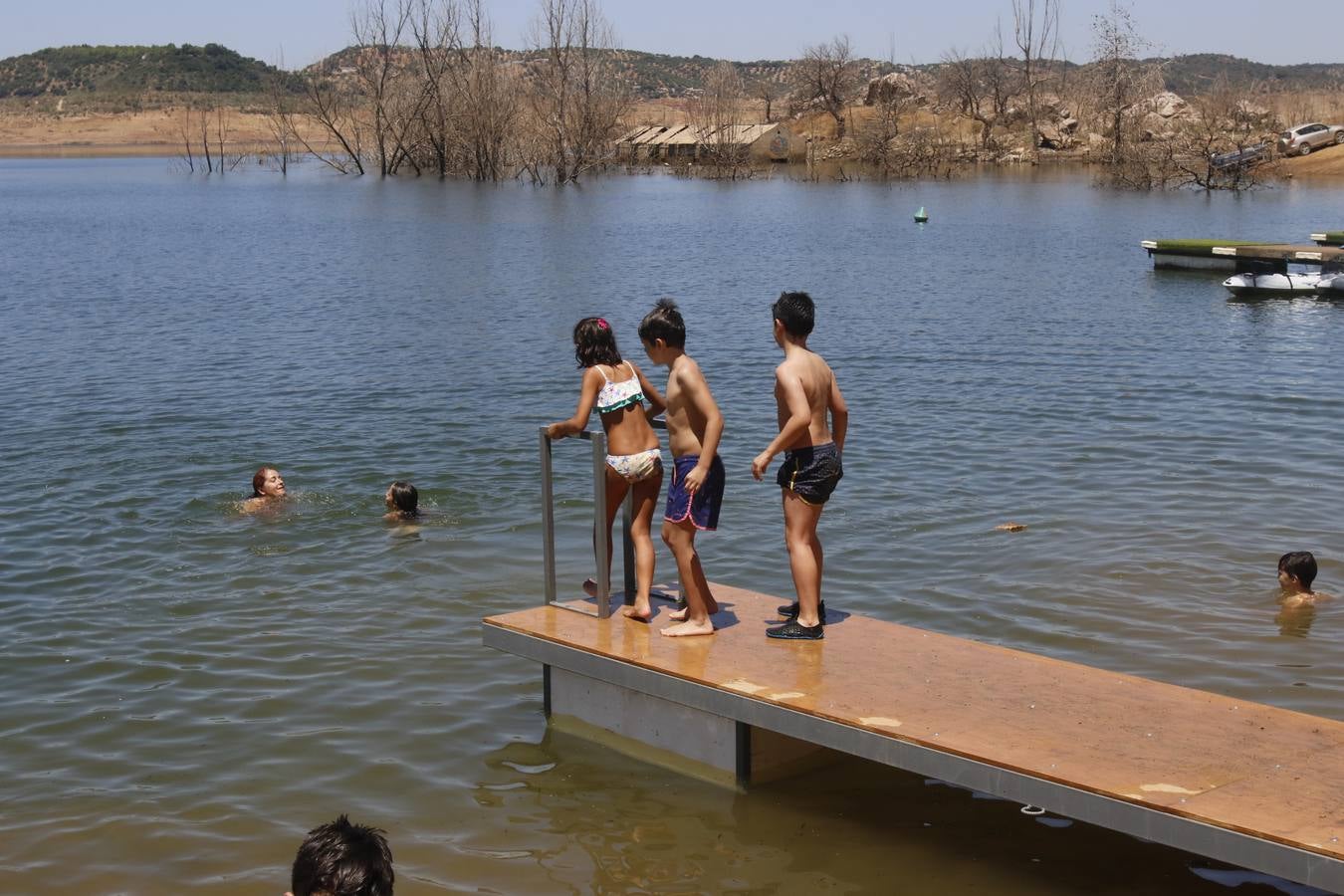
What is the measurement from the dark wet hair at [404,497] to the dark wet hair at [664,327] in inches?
220

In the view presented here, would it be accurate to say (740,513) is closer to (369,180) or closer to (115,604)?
(115,604)

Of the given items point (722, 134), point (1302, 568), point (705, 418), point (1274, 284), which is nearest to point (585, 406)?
point (705, 418)

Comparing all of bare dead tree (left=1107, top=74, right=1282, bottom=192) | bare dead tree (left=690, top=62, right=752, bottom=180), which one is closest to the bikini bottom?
bare dead tree (left=1107, top=74, right=1282, bottom=192)

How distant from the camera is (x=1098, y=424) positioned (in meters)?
16.1

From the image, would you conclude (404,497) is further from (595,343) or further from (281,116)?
(281,116)

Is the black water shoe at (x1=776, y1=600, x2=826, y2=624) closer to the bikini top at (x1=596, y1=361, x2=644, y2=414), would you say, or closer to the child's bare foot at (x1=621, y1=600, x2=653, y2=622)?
the child's bare foot at (x1=621, y1=600, x2=653, y2=622)

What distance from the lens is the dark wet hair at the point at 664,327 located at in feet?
23.1

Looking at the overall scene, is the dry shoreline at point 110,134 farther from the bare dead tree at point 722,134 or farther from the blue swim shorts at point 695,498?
the blue swim shorts at point 695,498

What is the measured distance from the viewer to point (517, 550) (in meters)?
11.8

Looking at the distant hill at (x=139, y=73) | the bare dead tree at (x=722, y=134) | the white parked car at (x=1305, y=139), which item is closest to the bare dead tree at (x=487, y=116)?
the bare dead tree at (x=722, y=134)

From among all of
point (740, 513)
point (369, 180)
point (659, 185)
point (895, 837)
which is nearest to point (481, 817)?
point (895, 837)

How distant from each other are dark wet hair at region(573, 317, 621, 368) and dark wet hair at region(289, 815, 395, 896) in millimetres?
4050

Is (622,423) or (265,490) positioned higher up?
(622,423)

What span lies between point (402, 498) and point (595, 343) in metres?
5.31
